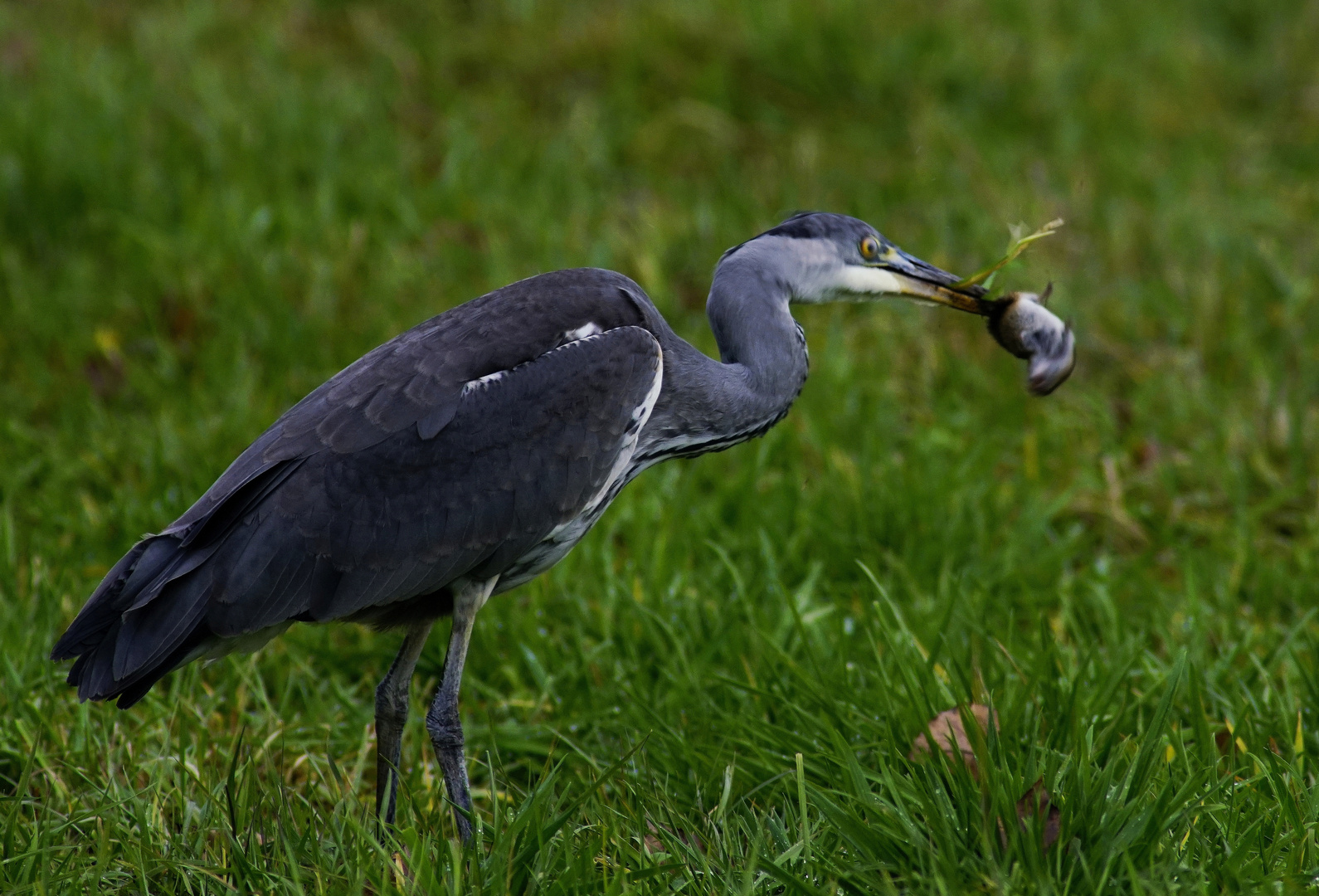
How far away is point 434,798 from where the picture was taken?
12.1 feet

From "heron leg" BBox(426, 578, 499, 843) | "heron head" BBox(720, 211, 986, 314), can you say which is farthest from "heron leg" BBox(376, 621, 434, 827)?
"heron head" BBox(720, 211, 986, 314)

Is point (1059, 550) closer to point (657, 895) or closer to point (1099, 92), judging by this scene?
point (657, 895)

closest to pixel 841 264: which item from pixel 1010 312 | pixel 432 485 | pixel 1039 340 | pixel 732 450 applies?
pixel 1010 312

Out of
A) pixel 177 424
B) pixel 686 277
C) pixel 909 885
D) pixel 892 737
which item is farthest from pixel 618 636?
pixel 686 277

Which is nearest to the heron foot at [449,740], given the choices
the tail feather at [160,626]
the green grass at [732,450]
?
the green grass at [732,450]

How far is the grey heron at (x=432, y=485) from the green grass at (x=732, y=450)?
34 cm

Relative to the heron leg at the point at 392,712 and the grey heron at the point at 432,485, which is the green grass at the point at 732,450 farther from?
the grey heron at the point at 432,485

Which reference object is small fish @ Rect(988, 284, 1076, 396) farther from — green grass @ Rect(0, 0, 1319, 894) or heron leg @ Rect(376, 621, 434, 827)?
heron leg @ Rect(376, 621, 434, 827)

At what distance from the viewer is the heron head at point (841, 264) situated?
12.9 ft

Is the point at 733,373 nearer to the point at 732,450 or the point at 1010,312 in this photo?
the point at 1010,312

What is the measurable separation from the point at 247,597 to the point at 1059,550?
285 centimetres

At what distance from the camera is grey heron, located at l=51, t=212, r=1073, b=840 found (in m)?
3.37

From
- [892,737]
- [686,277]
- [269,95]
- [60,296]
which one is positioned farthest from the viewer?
[269,95]

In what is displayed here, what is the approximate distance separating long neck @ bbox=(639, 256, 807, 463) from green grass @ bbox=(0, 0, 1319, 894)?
0.63m
